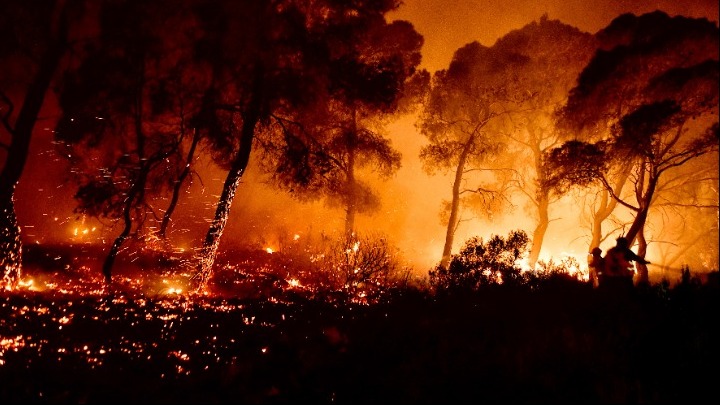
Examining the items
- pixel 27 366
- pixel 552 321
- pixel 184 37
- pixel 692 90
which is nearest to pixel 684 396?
pixel 552 321

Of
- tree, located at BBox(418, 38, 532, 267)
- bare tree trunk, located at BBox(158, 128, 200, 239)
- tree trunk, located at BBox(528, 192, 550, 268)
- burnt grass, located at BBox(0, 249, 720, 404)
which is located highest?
tree, located at BBox(418, 38, 532, 267)

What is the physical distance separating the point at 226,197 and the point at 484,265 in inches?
274

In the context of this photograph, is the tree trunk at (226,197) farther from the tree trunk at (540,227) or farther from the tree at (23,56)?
the tree trunk at (540,227)

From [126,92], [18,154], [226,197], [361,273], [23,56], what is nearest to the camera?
[18,154]

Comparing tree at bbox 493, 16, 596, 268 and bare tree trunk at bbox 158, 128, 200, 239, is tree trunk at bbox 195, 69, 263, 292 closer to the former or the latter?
bare tree trunk at bbox 158, 128, 200, 239

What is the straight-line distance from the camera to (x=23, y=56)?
39.1 ft

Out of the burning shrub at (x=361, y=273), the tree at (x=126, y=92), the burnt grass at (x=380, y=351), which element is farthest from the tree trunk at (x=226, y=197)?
the burning shrub at (x=361, y=273)

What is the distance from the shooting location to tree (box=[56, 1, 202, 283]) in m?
11.1

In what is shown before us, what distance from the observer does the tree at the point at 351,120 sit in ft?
39.3

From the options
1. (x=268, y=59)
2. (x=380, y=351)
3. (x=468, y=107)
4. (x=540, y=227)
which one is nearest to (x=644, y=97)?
(x=468, y=107)

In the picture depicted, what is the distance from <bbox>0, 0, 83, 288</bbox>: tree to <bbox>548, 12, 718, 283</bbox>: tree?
13.7 m

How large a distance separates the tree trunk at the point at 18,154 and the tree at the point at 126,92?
707 millimetres

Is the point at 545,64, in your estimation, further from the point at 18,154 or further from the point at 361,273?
the point at 18,154

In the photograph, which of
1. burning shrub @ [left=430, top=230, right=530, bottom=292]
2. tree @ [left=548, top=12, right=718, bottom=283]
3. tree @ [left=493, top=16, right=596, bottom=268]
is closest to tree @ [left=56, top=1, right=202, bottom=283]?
burning shrub @ [left=430, top=230, right=530, bottom=292]
